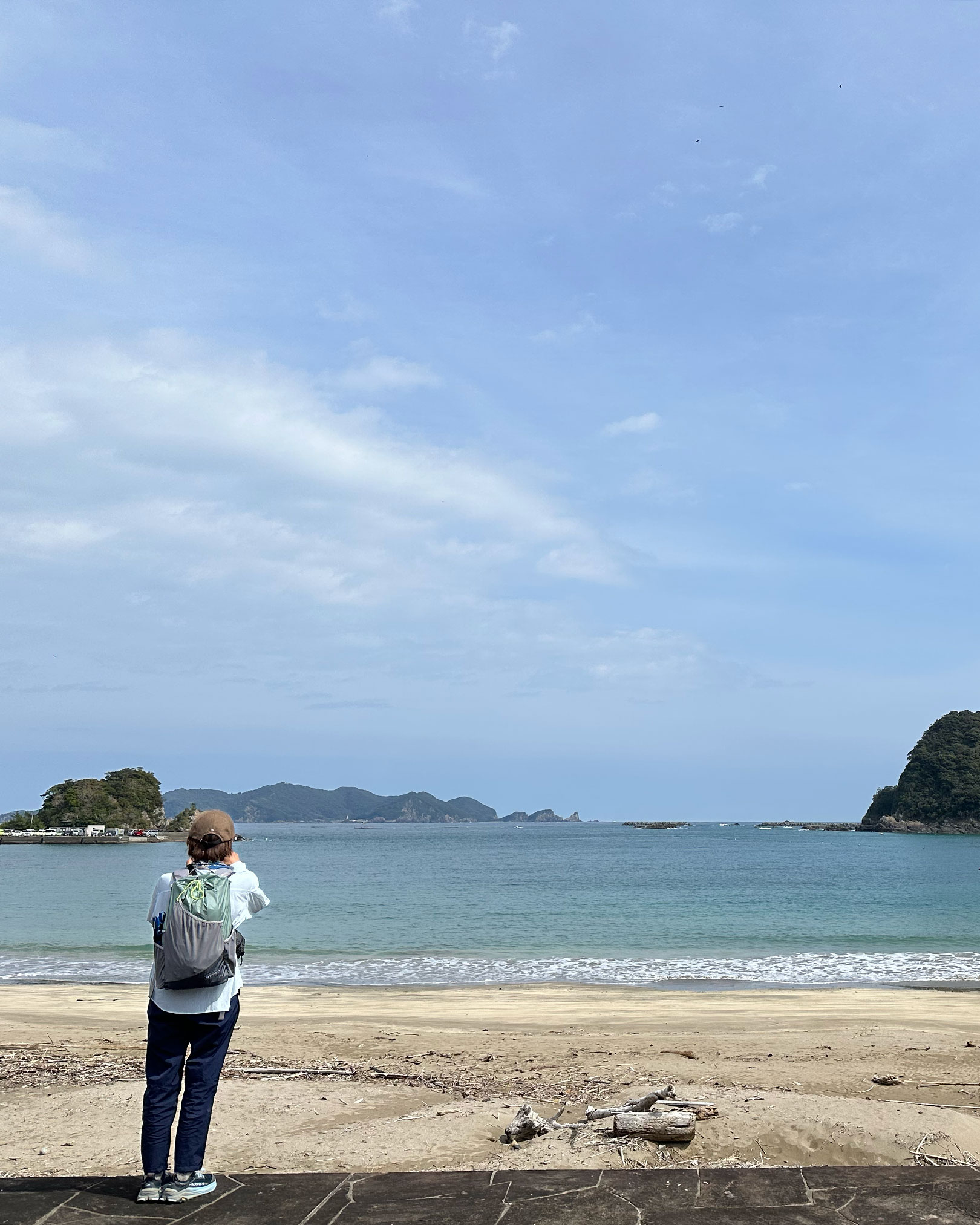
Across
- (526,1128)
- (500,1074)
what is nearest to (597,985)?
(500,1074)

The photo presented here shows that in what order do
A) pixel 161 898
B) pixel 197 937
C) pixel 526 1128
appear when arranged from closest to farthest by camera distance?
pixel 197 937 < pixel 161 898 < pixel 526 1128

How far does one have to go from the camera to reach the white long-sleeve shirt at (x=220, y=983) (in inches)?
165

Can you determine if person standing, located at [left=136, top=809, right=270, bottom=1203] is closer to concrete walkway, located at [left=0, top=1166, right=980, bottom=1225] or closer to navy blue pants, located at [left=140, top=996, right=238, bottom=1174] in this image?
navy blue pants, located at [left=140, top=996, right=238, bottom=1174]

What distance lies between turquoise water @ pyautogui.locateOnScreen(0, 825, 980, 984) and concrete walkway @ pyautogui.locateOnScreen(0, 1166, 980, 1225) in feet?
51.9

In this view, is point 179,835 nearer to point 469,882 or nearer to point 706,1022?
point 469,882

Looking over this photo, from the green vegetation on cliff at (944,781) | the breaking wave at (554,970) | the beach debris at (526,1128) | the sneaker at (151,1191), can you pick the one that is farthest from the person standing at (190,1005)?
the green vegetation on cliff at (944,781)

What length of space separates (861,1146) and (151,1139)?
4.16 meters

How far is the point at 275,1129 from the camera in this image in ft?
19.7

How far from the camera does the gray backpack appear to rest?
4.14 m

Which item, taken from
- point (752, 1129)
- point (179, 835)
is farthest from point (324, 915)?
point (179, 835)

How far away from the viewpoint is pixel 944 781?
462 feet

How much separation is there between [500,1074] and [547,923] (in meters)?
21.6

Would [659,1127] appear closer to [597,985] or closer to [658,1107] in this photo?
[658,1107]

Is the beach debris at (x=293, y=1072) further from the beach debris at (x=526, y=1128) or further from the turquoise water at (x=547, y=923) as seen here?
the turquoise water at (x=547, y=923)
